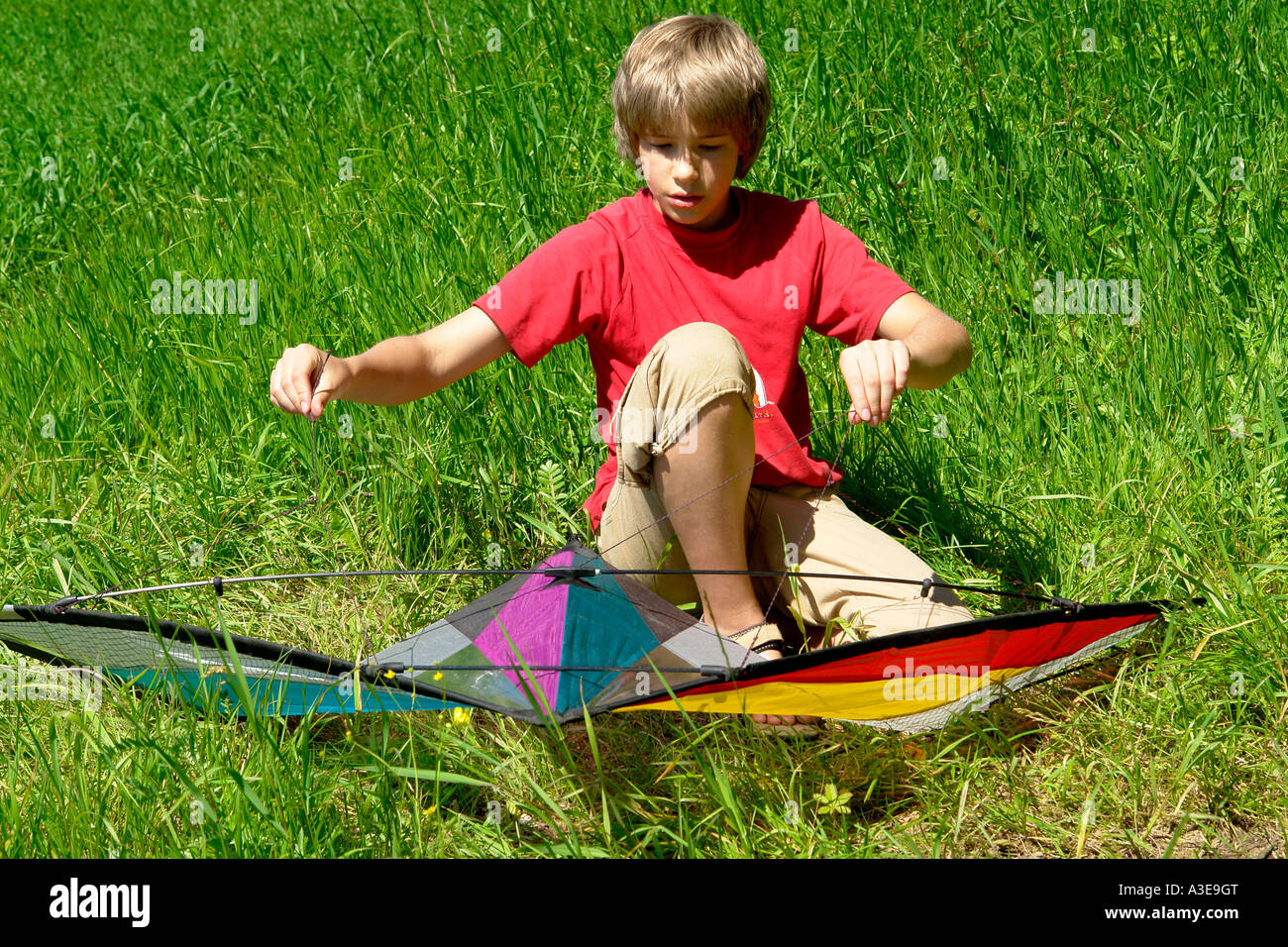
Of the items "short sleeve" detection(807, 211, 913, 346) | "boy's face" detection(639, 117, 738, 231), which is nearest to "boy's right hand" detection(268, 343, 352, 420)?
"boy's face" detection(639, 117, 738, 231)

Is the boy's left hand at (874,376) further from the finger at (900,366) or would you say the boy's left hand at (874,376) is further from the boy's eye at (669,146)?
the boy's eye at (669,146)

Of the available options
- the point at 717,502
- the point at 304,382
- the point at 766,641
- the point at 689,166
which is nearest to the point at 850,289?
the point at 689,166

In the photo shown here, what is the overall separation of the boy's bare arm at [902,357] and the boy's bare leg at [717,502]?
0.72 feet

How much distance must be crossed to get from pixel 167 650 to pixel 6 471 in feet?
4.36

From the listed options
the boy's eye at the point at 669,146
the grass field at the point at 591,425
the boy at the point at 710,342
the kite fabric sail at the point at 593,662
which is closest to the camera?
the kite fabric sail at the point at 593,662

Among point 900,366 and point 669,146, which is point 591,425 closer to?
point 669,146

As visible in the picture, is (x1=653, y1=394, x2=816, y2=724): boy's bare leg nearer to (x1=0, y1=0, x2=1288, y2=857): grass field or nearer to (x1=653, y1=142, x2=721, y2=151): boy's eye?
(x1=0, y1=0, x2=1288, y2=857): grass field

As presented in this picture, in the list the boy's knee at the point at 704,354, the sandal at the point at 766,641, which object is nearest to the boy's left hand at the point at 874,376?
the boy's knee at the point at 704,354

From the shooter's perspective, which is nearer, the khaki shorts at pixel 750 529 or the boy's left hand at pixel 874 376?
the boy's left hand at pixel 874 376

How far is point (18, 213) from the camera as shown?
4.11 meters

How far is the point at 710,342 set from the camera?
6.12ft

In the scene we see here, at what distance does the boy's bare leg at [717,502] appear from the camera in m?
1.90

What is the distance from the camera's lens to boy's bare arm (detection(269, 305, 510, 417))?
170cm

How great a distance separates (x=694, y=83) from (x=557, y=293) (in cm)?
44
